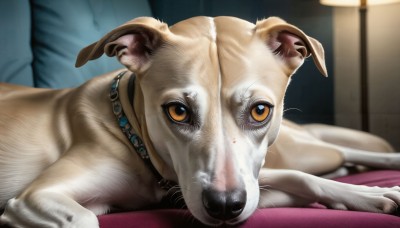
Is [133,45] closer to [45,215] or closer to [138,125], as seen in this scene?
[138,125]

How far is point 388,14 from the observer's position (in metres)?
3.33

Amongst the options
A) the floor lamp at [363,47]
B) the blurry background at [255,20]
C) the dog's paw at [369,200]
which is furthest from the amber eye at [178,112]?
the floor lamp at [363,47]

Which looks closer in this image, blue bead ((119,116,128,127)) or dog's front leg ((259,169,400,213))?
dog's front leg ((259,169,400,213))

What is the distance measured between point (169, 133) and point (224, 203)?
0.90 ft

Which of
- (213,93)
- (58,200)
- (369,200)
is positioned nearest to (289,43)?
(213,93)

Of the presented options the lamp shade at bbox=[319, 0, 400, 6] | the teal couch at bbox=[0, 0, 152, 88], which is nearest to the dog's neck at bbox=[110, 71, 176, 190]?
the teal couch at bbox=[0, 0, 152, 88]

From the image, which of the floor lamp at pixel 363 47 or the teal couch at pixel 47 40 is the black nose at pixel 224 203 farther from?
the floor lamp at pixel 363 47

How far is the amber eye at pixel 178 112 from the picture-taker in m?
1.43

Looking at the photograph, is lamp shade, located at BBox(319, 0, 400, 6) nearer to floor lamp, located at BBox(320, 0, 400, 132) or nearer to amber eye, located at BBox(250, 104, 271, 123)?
floor lamp, located at BBox(320, 0, 400, 132)

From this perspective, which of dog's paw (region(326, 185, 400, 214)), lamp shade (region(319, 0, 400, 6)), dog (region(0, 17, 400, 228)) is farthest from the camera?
lamp shade (region(319, 0, 400, 6))

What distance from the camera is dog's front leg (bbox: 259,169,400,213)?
60.4 inches

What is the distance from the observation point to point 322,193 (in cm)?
160

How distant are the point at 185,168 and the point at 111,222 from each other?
0.23m

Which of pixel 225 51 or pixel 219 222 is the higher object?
pixel 225 51
